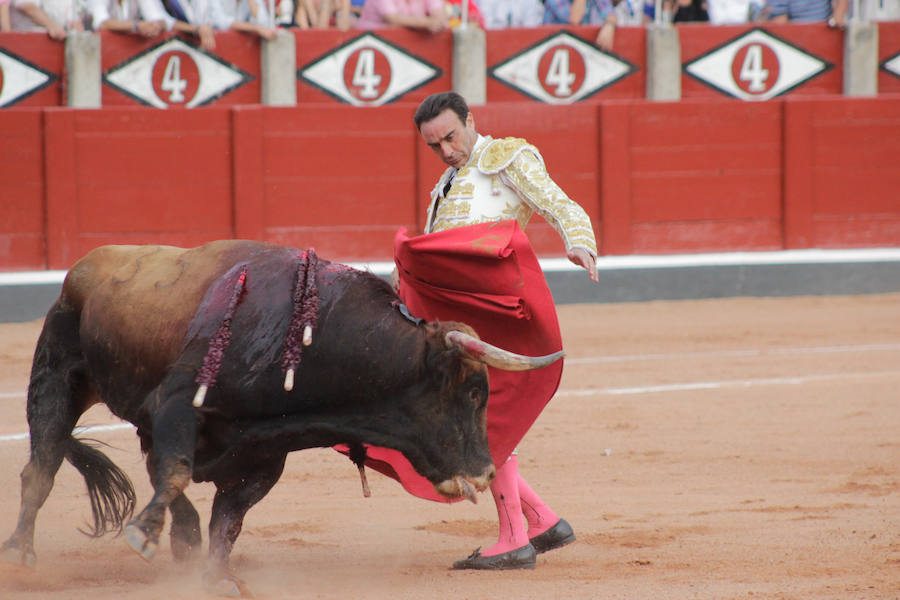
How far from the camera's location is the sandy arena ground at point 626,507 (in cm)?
283

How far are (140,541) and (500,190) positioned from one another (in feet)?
3.79

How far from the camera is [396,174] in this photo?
8109 mm

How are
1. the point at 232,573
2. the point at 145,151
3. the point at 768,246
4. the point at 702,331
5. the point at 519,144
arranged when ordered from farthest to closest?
1. the point at 768,246
2. the point at 145,151
3. the point at 702,331
4. the point at 519,144
5. the point at 232,573

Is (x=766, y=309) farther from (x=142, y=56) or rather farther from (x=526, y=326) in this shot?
(x=526, y=326)

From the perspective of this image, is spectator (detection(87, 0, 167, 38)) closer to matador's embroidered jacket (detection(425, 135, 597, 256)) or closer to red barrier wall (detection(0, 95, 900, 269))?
red barrier wall (detection(0, 95, 900, 269))

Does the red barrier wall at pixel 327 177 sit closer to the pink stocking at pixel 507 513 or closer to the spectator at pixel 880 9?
the spectator at pixel 880 9

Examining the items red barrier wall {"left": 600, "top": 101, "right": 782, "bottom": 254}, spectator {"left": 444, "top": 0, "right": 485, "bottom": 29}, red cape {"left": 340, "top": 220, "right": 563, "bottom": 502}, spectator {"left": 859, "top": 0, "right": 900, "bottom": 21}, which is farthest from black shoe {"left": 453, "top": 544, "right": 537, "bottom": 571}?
spectator {"left": 859, "top": 0, "right": 900, "bottom": 21}

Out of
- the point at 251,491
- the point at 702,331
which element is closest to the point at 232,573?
the point at 251,491

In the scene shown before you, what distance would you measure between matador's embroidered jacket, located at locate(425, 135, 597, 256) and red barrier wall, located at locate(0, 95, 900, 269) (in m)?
5.01

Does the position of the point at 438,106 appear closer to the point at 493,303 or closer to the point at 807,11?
the point at 493,303

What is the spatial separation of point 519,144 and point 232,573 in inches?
46.8

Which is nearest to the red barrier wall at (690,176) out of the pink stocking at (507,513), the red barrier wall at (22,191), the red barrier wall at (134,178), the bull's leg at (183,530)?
the red barrier wall at (134,178)

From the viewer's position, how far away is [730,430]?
4.67 meters

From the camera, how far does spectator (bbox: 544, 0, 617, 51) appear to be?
328 inches
